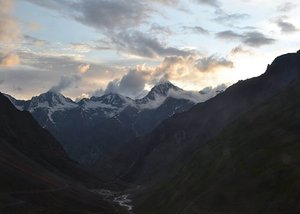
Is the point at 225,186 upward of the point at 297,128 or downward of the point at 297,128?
downward

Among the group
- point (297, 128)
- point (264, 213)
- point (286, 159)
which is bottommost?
point (264, 213)

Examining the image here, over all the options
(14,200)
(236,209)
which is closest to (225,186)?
(236,209)

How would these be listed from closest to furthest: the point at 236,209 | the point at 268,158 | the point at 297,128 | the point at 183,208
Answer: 1. the point at 236,209
2. the point at 268,158
3. the point at 183,208
4. the point at 297,128

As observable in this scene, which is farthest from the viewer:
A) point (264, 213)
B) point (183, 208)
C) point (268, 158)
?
point (183, 208)

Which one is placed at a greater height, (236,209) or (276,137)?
(276,137)

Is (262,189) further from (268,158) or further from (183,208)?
(183,208)

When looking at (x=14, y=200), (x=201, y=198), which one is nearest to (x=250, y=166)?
(x=201, y=198)

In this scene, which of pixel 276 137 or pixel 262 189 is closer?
pixel 262 189

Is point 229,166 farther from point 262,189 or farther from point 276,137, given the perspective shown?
point 262,189

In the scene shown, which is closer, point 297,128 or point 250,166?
point 250,166
